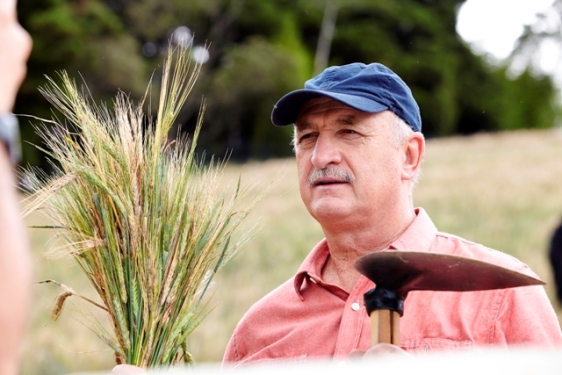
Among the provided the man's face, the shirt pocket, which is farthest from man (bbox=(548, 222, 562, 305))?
the shirt pocket

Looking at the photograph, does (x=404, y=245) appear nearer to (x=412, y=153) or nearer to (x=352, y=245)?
(x=352, y=245)

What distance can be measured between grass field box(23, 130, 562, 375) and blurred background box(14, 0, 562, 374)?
0.11ft

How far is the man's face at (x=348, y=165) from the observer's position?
8.34ft

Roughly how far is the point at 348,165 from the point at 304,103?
266 millimetres

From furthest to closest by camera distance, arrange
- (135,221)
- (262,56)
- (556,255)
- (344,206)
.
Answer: (262,56), (556,255), (344,206), (135,221)

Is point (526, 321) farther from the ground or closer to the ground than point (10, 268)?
closer to the ground

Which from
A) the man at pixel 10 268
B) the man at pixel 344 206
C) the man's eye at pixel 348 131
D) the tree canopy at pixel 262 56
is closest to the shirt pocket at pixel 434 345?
the man at pixel 344 206

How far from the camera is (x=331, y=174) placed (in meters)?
2.56

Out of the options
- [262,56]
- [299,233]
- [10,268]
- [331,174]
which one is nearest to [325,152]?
[331,174]

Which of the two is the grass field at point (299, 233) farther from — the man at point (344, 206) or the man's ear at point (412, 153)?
the man's ear at point (412, 153)

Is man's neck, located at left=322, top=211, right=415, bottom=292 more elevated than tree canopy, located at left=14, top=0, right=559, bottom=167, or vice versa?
tree canopy, located at left=14, top=0, right=559, bottom=167

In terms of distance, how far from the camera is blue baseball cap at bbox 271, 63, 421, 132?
2568 millimetres

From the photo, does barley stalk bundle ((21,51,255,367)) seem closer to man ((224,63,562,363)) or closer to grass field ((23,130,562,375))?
grass field ((23,130,562,375))

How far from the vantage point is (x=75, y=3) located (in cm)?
2327
